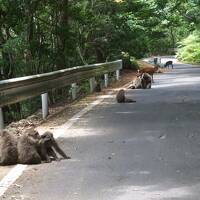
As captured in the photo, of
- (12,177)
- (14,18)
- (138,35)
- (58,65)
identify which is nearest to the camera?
(12,177)

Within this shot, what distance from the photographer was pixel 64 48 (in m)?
22.1

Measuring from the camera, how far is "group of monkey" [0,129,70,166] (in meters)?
8.02

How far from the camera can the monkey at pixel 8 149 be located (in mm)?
8039

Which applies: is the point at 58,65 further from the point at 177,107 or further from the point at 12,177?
the point at 12,177

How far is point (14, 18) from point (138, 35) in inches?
628

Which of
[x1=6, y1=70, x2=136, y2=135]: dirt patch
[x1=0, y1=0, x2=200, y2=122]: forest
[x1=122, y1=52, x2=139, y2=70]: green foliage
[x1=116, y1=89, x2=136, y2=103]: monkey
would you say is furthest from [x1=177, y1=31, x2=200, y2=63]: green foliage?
[x1=6, y1=70, x2=136, y2=135]: dirt patch

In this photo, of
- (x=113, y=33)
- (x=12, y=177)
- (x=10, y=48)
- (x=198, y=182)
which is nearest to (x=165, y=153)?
(x=198, y=182)

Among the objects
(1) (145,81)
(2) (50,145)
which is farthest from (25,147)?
(1) (145,81)

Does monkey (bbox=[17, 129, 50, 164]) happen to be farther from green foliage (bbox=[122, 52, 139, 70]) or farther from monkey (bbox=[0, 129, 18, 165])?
green foliage (bbox=[122, 52, 139, 70])

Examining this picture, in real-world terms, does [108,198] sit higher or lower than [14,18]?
lower

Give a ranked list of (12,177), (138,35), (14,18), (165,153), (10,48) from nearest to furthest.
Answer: (12,177)
(165,153)
(10,48)
(14,18)
(138,35)

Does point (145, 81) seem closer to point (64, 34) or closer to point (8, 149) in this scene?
point (64, 34)

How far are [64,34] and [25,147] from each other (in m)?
13.6

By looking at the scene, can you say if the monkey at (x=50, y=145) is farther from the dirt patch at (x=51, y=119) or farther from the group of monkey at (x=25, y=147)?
the dirt patch at (x=51, y=119)
